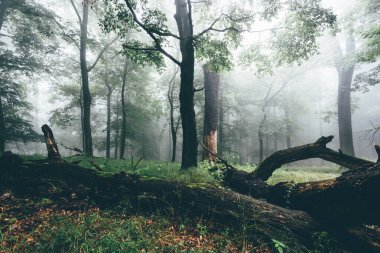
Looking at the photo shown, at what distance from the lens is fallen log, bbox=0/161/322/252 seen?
3.68m

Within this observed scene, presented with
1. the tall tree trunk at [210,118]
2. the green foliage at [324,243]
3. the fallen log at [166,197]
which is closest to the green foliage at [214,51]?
the tall tree trunk at [210,118]

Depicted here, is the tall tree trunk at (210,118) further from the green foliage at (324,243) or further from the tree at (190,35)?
the green foliage at (324,243)

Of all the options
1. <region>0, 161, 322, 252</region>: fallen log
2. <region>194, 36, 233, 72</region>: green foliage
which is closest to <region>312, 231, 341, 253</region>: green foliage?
<region>0, 161, 322, 252</region>: fallen log

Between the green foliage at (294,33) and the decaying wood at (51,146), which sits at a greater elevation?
the green foliage at (294,33)

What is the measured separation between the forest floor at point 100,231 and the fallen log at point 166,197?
0.49 ft

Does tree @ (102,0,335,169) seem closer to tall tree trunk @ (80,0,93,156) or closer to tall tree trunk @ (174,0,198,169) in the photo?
tall tree trunk @ (174,0,198,169)

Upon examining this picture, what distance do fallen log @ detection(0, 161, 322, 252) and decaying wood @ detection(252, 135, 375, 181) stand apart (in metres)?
1.79

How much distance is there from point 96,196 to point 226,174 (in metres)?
3.08

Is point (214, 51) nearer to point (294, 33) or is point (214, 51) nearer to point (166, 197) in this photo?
point (294, 33)

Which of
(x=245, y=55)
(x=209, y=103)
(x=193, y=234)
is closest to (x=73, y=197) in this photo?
(x=193, y=234)

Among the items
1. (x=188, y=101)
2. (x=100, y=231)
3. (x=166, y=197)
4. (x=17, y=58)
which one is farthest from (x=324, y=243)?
(x=17, y=58)

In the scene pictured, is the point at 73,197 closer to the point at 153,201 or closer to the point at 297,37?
the point at 153,201

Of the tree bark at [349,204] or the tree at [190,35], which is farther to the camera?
the tree at [190,35]

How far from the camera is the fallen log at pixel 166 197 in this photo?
3.68 m
